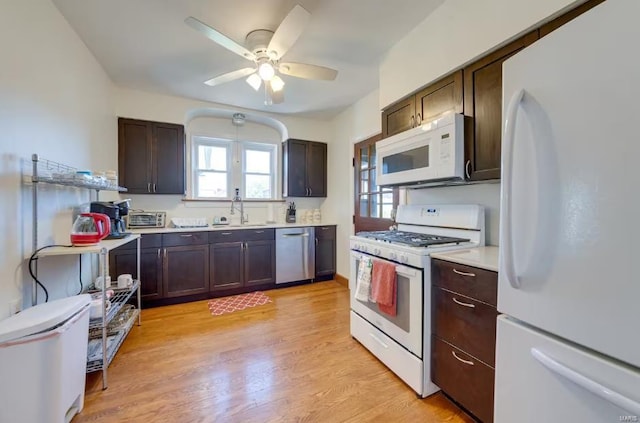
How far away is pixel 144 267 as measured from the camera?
9.87ft

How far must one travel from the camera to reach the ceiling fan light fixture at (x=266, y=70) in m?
2.19

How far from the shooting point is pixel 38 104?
5.76ft

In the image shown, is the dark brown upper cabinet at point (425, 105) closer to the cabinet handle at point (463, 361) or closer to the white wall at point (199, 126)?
the cabinet handle at point (463, 361)

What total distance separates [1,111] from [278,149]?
3.26 metres

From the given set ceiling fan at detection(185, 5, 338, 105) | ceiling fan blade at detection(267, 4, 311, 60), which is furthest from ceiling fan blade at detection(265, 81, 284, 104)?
ceiling fan blade at detection(267, 4, 311, 60)

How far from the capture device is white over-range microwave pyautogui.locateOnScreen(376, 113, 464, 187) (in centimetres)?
180

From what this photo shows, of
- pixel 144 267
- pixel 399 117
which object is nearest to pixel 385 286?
pixel 399 117

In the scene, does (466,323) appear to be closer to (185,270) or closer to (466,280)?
(466,280)

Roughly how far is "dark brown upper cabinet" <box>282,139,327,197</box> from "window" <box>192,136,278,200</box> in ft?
0.95

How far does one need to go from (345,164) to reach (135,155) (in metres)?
2.79

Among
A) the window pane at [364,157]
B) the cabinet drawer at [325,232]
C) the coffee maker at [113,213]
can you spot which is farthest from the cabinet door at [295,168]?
the coffee maker at [113,213]

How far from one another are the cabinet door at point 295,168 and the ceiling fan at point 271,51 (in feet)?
5.12

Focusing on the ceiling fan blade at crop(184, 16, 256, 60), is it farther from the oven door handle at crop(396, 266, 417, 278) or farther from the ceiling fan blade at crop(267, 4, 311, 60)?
the oven door handle at crop(396, 266, 417, 278)

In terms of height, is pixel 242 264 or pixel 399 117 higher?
pixel 399 117
